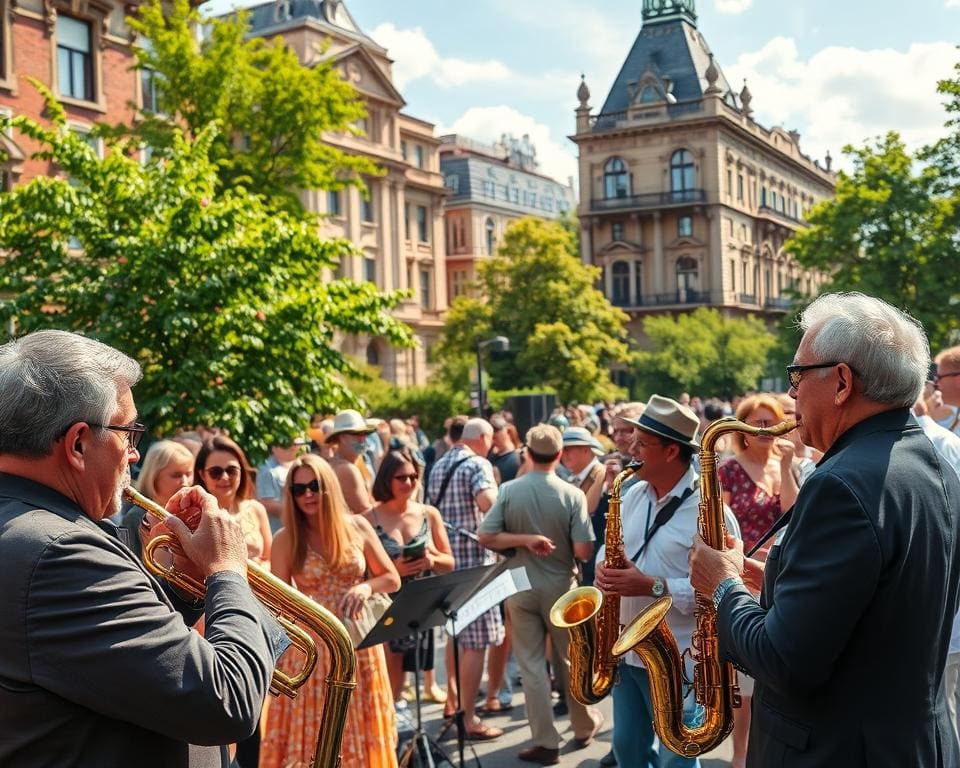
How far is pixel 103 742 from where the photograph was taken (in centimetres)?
231

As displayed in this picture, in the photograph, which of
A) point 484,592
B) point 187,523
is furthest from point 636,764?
point 187,523

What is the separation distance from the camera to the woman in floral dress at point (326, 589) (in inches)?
216

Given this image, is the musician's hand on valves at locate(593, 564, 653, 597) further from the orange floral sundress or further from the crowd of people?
the orange floral sundress

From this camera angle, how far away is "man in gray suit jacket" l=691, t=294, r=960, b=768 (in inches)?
108

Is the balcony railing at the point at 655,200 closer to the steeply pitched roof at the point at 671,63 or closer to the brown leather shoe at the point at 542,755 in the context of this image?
the steeply pitched roof at the point at 671,63

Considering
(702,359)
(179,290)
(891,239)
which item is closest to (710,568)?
(179,290)

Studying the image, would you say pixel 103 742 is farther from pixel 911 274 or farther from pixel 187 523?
pixel 911 274

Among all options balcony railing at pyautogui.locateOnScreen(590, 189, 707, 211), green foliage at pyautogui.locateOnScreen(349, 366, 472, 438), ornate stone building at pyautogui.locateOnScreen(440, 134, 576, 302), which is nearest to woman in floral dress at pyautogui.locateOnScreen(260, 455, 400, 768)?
green foliage at pyautogui.locateOnScreen(349, 366, 472, 438)

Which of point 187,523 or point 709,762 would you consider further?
point 709,762

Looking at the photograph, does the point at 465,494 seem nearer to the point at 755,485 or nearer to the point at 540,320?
Answer: the point at 755,485

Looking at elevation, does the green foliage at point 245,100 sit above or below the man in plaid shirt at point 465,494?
above

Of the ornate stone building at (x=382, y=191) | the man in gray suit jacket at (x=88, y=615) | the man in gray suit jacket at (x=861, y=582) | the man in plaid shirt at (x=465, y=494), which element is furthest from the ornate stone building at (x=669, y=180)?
the man in gray suit jacket at (x=88, y=615)

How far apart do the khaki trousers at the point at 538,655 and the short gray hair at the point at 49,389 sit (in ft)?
17.2

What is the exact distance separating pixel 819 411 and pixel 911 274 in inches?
1406
